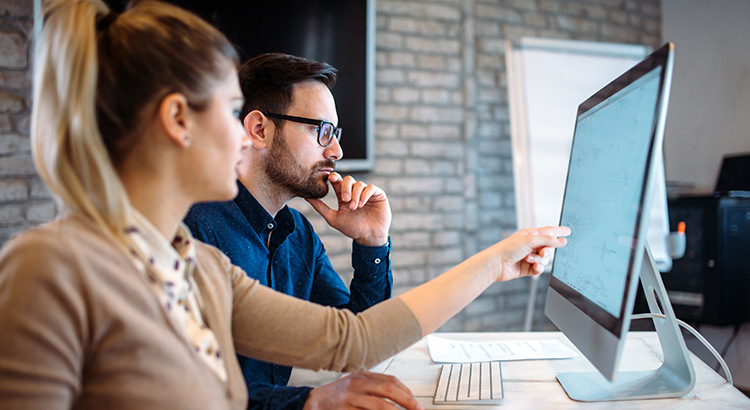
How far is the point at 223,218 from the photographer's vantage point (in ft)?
3.87

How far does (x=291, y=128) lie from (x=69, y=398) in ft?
3.20

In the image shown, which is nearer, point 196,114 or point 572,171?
point 196,114

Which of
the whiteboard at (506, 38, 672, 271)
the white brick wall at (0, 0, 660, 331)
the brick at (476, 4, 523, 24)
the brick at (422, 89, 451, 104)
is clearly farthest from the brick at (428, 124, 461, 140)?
the brick at (476, 4, 523, 24)

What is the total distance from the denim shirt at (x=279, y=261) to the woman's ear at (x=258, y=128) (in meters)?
0.16

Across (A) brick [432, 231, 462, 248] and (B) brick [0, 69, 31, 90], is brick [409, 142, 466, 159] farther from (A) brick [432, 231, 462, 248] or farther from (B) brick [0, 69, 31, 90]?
(B) brick [0, 69, 31, 90]

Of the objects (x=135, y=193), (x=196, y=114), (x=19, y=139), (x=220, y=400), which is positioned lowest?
(x=220, y=400)

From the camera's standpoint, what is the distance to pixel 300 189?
1391 millimetres

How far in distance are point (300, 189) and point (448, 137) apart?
1.63 metres

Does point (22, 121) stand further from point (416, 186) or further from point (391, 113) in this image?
point (416, 186)

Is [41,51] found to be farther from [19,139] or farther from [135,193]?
[19,139]

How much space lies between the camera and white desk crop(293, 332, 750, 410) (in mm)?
890

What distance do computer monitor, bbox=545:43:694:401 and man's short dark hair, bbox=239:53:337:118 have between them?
727 millimetres

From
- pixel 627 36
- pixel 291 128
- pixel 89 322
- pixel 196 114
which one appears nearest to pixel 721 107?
pixel 627 36

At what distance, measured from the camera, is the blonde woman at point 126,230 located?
497 mm
